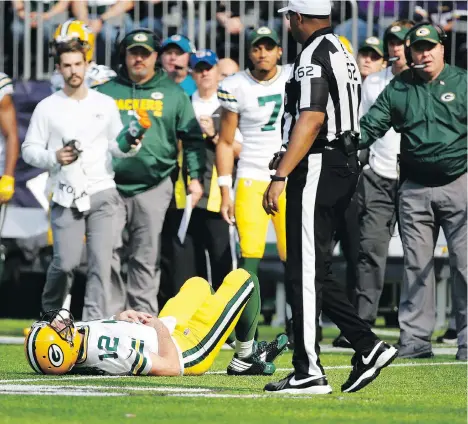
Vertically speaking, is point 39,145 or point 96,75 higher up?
point 96,75

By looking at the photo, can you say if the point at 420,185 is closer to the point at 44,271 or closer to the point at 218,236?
the point at 218,236

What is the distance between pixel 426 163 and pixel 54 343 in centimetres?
364

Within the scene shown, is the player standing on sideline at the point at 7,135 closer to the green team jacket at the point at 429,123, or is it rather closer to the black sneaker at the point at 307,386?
the green team jacket at the point at 429,123

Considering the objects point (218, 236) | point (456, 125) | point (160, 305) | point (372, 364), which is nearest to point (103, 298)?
point (218, 236)

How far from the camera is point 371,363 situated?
6.91m

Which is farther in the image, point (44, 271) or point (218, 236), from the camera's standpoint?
point (44, 271)

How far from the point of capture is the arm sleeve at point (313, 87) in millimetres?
6781

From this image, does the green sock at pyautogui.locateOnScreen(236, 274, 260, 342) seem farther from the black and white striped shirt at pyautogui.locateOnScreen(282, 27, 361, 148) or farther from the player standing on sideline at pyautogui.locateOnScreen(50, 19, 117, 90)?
the player standing on sideline at pyautogui.locateOnScreen(50, 19, 117, 90)

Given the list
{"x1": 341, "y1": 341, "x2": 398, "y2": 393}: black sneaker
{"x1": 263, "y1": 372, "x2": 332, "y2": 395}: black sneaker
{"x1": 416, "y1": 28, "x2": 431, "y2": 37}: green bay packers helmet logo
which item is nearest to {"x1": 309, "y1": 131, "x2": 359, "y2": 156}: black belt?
{"x1": 341, "y1": 341, "x2": 398, "y2": 393}: black sneaker

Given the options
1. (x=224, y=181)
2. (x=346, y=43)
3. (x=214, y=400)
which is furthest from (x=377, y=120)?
(x=214, y=400)

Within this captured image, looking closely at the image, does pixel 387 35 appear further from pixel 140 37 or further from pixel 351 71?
pixel 351 71

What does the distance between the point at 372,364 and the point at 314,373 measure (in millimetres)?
322

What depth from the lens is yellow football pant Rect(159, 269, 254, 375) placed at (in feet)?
25.7

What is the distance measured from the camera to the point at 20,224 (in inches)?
557
